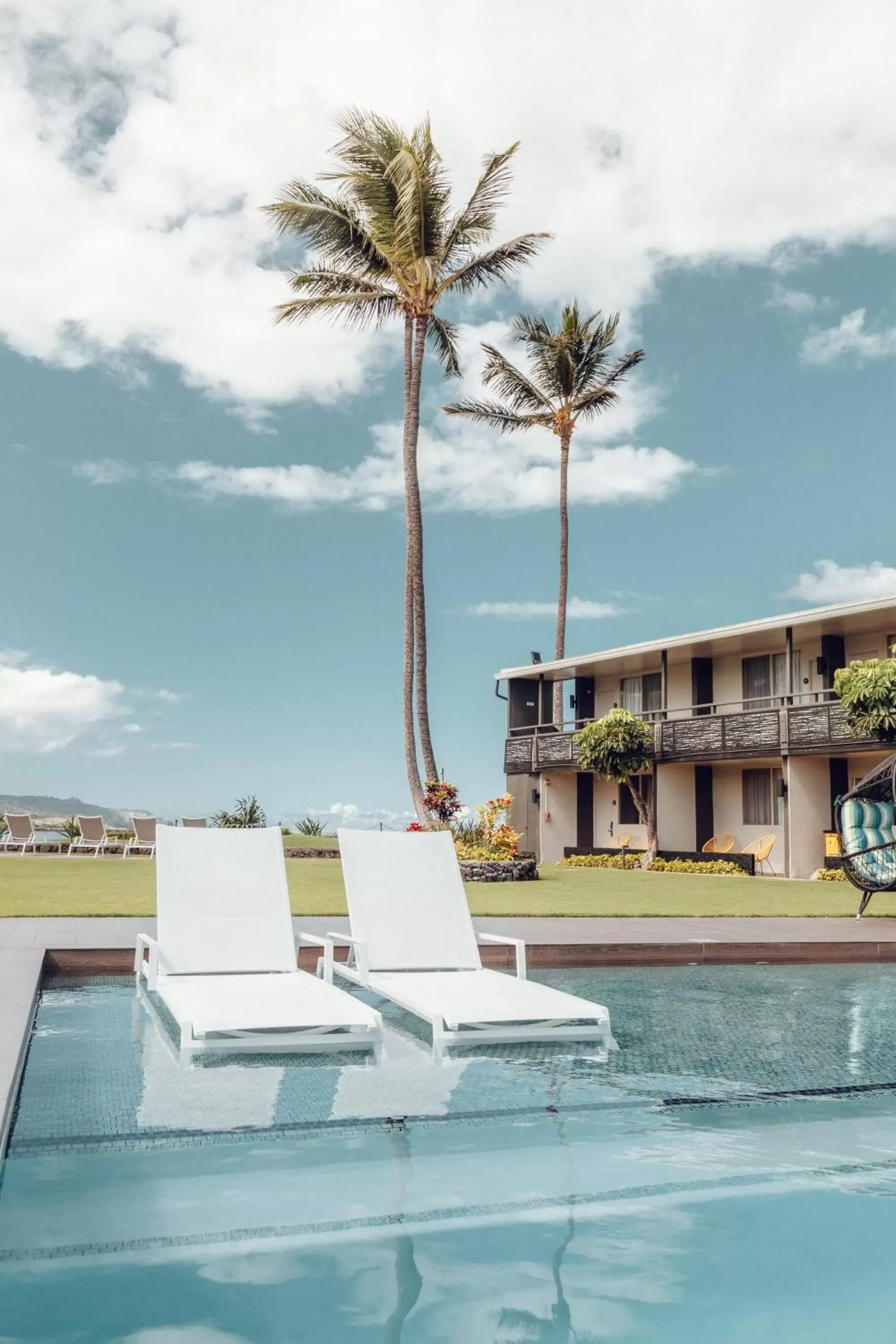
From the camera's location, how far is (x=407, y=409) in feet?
75.6

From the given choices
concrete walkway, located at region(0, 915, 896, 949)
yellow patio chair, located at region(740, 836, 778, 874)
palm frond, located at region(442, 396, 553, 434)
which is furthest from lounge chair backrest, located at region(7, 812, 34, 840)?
palm frond, located at region(442, 396, 553, 434)

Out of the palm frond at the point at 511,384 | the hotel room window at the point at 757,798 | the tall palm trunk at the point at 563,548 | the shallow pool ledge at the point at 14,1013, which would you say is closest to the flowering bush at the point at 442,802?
the hotel room window at the point at 757,798

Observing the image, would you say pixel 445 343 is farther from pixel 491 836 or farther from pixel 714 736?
pixel 491 836

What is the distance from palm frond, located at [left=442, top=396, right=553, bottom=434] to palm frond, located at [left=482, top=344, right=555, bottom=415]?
0.23m

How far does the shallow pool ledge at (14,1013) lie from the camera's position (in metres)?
3.98

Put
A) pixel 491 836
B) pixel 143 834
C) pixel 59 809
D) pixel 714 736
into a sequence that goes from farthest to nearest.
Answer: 1. pixel 59 809
2. pixel 714 736
3. pixel 143 834
4. pixel 491 836

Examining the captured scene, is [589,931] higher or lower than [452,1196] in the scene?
higher

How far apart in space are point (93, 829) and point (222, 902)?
18561mm

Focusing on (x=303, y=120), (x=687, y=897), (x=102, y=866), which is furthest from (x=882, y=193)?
(x=102, y=866)

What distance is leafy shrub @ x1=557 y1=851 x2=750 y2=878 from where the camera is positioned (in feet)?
78.9

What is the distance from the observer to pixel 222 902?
7.22 m

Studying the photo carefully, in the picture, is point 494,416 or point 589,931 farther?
point 494,416

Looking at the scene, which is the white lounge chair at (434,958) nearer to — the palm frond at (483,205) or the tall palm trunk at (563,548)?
the palm frond at (483,205)

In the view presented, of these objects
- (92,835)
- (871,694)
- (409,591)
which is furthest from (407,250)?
(92,835)
